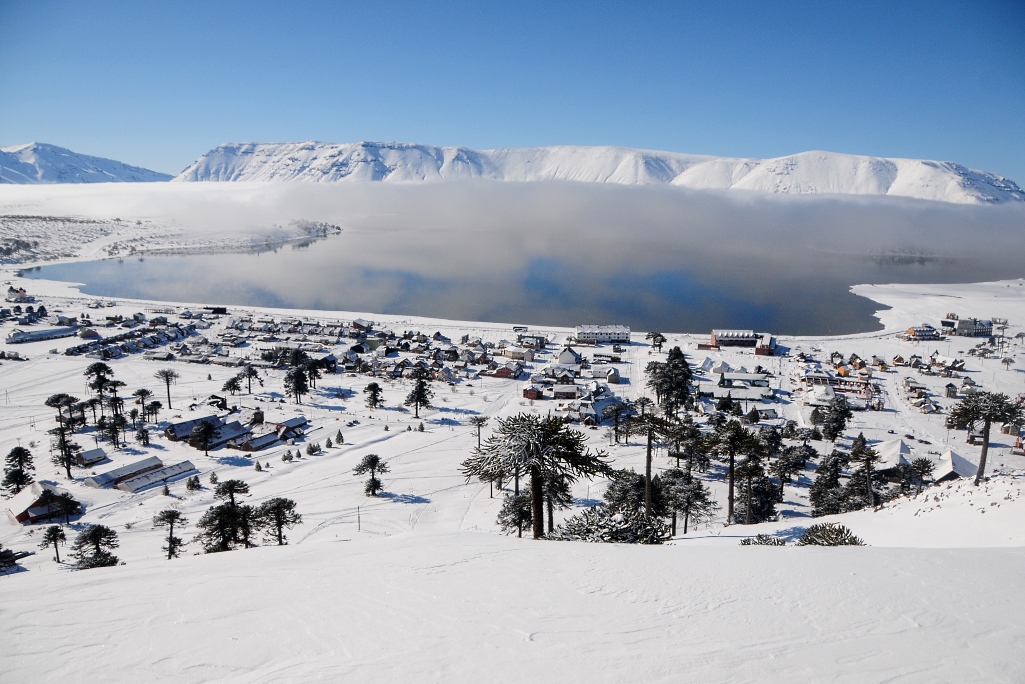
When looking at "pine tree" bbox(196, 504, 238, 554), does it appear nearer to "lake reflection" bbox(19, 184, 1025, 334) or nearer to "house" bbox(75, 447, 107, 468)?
"house" bbox(75, 447, 107, 468)

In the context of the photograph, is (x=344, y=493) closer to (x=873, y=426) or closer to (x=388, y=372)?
(x=388, y=372)

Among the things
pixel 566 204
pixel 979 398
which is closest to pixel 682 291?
pixel 979 398

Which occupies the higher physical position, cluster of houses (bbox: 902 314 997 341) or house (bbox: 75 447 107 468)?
cluster of houses (bbox: 902 314 997 341)

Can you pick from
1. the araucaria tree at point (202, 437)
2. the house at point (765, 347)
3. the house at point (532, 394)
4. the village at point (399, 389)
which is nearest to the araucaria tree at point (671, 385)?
the village at point (399, 389)

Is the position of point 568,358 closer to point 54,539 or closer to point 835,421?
point 835,421

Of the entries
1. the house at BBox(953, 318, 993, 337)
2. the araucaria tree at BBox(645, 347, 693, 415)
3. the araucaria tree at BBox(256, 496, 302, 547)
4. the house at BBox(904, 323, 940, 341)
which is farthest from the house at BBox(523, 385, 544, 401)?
the house at BBox(953, 318, 993, 337)
